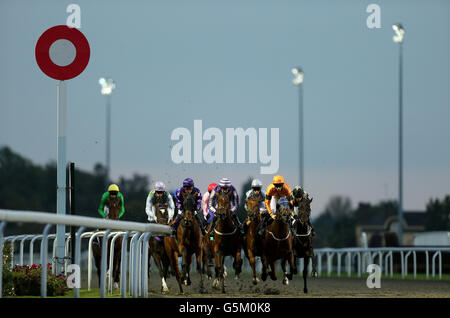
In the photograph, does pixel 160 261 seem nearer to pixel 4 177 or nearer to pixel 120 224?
pixel 120 224

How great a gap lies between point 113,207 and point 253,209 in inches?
83.0

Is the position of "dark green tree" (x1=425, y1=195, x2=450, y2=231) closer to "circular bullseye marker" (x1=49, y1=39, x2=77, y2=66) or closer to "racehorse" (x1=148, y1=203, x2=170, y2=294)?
"racehorse" (x1=148, y1=203, x2=170, y2=294)

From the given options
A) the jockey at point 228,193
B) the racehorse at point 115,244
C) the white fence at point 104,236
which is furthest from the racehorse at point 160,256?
the white fence at point 104,236

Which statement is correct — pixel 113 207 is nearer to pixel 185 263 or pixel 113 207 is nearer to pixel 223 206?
pixel 185 263

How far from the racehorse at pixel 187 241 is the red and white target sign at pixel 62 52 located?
12.7 feet

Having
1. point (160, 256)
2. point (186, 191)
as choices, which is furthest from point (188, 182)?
point (160, 256)

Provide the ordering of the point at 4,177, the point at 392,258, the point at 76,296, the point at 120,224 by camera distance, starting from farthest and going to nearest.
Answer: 1. the point at 4,177
2. the point at 392,258
3. the point at 120,224
4. the point at 76,296

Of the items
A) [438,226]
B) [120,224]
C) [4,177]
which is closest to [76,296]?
[120,224]

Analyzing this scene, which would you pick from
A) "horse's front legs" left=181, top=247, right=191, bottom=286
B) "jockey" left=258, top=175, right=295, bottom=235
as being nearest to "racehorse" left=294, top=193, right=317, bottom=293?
"jockey" left=258, top=175, right=295, bottom=235

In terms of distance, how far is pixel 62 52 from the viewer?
10023 mm

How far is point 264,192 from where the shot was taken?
14602mm

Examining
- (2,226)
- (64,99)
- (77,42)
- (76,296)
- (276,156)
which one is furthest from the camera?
(276,156)

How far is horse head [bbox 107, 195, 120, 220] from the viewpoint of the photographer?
1454cm

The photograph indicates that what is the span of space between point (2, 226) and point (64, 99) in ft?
12.8
